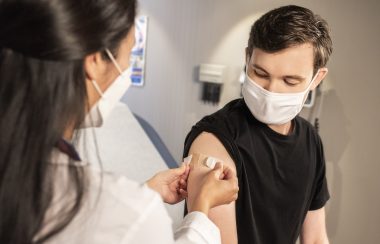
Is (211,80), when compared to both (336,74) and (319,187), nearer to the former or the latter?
(336,74)

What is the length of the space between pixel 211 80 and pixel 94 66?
7.11 feet

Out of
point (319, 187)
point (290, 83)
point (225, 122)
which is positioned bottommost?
point (319, 187)

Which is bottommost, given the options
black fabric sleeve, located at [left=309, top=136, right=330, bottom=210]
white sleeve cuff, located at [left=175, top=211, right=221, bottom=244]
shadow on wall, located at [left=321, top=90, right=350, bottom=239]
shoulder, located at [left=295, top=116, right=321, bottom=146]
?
shadow on wall, located at [left=321, top=90, right=350, bottom=239]

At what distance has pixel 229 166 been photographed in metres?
0.98

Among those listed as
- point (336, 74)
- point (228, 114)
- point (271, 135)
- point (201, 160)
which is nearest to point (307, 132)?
point (271, 135)

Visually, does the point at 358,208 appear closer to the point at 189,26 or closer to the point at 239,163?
the point at 239,163

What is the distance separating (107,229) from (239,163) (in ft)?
1.74

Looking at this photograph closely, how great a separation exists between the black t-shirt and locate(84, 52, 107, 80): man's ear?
432 millimetres

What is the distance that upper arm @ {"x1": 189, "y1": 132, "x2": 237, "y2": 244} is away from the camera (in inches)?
37.5

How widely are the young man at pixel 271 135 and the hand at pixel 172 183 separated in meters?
0.05

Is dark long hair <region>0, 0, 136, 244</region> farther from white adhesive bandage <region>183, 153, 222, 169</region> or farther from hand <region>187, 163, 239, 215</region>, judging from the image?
white adhesive bandage <region>183, 153, 222, 169</region>

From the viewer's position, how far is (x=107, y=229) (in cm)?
57

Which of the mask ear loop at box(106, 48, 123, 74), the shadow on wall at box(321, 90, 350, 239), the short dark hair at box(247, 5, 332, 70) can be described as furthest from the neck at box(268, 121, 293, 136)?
the shadow on wall at box(321, 90, 350, 239)

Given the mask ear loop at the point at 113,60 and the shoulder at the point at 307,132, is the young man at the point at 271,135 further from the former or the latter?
the mask ear loop at the point at 113,60
